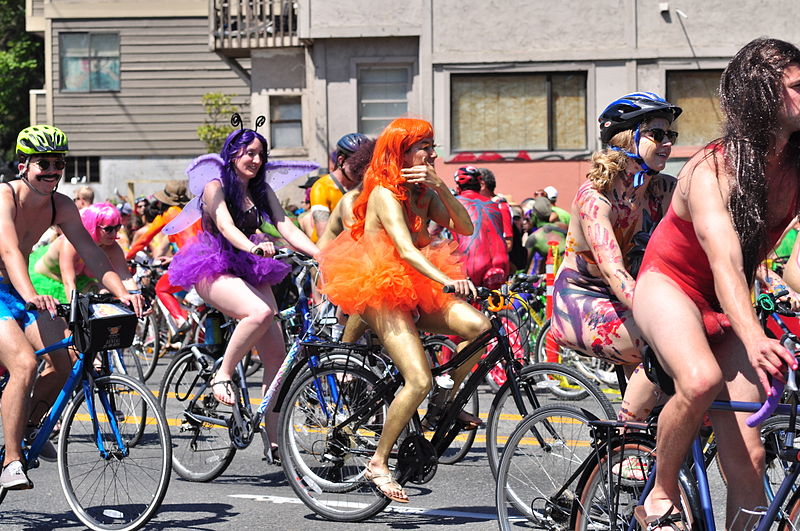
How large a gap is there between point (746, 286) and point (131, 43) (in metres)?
28.5

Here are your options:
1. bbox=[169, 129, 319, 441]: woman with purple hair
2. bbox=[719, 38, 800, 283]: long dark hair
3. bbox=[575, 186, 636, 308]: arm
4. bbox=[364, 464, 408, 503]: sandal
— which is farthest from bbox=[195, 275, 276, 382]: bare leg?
bbox=[719, 38, 800, 283]: long dark hair

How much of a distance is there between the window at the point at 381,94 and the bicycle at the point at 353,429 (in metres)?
16.6

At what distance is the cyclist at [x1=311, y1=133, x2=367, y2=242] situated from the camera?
9.45 m

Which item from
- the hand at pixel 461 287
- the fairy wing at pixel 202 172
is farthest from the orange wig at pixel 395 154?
the fairy wing at pixel 202 172

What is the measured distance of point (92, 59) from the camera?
31.0 meters

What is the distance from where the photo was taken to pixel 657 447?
4230mm

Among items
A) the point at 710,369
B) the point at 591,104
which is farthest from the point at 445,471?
the point at 591,104

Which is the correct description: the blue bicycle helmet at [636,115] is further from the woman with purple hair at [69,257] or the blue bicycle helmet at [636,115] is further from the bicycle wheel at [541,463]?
the woman with purple hair at [69,257]

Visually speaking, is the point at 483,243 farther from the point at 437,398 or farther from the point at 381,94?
the point at 381,94

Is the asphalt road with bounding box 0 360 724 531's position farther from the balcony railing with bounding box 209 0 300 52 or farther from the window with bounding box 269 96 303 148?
the window with bounding box 269 96 303 148

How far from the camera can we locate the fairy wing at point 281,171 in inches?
322

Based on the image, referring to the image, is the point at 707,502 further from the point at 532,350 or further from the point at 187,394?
the point at 532,350

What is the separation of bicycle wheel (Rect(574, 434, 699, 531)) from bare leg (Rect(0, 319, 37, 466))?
9.26ft

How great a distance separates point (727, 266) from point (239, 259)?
4048 mm
